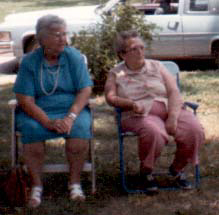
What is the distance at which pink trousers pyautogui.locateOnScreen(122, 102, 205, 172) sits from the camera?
4.16 metres

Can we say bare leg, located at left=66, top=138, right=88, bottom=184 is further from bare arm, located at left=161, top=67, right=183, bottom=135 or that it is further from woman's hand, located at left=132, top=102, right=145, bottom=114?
bare arm, located at left=161, top=67, right=183, bottom=135

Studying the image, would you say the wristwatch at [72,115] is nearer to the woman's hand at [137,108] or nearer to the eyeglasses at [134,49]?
the woman's hand at [137,108]

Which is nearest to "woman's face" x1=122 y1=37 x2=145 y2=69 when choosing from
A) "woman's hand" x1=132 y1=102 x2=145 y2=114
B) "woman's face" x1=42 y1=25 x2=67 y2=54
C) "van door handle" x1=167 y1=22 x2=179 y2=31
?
"woman's hand" x1=132 y1=102 x2=145 y2=114

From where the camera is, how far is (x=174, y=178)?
4.70 m

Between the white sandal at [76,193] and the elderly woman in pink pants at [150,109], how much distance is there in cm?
51

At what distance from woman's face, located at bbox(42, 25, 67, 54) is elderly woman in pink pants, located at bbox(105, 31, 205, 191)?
449 millimetres

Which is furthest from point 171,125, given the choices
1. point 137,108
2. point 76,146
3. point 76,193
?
point 76,193

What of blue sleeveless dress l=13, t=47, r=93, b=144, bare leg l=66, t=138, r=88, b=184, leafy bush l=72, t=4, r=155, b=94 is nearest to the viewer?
bare leg l=66, t=138, r=88, b=184

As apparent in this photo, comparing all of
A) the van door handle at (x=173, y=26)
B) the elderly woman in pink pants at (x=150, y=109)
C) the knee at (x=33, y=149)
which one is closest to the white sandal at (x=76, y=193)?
the knee at (x=33, y=149)

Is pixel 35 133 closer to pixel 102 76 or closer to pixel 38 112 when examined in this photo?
pixel 38 112

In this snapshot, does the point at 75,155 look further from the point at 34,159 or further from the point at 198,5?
the point at 198,5

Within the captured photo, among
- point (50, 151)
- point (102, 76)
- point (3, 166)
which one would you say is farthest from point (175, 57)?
point (3, 166)

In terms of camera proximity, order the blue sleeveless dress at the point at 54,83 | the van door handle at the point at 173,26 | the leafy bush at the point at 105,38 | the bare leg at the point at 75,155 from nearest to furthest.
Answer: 1. the bare leg at the point at 75,155
2. the blue sleeveless dress at the point at 54,83
3. the leafy bush at the point at 105,38
4. the van door handle at the point at 173,26

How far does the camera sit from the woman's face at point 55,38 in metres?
4.34
